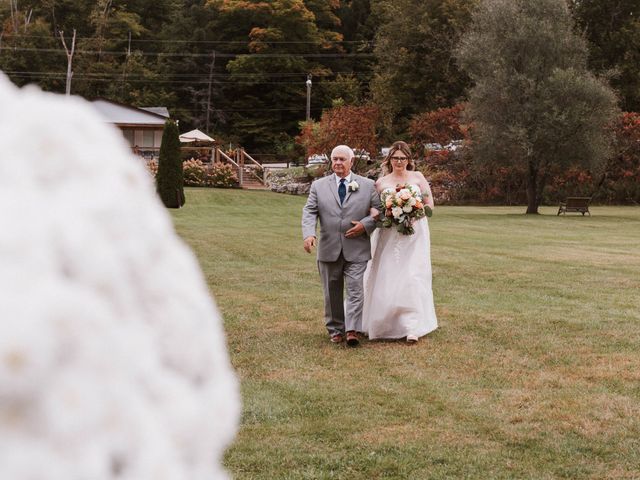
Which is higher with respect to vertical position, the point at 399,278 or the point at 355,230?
the point at 355,230

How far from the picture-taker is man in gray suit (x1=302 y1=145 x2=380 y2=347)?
1032cm

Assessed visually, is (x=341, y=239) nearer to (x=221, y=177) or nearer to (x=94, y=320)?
(x=94, y=320)

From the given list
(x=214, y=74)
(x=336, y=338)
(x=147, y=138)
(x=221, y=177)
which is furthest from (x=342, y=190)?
(x=214, y=74)

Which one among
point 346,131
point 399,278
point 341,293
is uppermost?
point 346,131

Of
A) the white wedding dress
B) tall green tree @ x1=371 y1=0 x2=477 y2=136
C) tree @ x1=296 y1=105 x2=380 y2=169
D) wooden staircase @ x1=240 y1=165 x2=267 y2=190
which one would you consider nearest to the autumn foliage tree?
tree @ x1=296 y1=105 x2=380 y2=169

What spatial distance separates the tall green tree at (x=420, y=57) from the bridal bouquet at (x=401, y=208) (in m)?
54.4

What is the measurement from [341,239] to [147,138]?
60.2 m

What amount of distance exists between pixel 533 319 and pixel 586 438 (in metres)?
5.39

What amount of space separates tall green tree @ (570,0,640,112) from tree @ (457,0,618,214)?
16.2m

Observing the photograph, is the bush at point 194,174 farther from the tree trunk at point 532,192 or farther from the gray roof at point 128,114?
the tree trunk at point 532,192

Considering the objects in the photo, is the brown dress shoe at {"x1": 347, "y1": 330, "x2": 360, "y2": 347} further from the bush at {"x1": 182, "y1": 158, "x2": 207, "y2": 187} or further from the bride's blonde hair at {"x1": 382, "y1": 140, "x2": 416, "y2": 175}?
the bush at {"x1": 182, "y1": 158, "x2": 207, "y2": 187}

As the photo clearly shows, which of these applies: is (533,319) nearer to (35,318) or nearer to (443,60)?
(35,318)

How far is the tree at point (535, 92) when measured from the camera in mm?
44125

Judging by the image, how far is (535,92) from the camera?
44.7 meters
